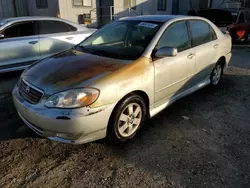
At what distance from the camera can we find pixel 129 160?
2869 millimetres

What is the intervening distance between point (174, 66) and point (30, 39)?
12.7ft

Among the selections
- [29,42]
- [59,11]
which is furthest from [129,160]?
[59,11]

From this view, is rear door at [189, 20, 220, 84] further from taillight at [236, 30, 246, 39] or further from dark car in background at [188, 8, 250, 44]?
taillight at [236, 30, 246, 39]

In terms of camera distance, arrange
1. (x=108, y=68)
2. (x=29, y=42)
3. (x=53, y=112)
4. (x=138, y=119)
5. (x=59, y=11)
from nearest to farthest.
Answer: (x=53, y=112)
(x=108, y=68)
(x=138, y=119)
(x=29, y=42)
(x=59, y=11)

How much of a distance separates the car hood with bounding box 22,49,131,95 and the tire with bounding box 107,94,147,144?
1.47 feet

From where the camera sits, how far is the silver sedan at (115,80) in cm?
266

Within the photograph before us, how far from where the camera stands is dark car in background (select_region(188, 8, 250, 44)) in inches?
383

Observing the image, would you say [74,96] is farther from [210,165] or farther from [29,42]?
[29,42]

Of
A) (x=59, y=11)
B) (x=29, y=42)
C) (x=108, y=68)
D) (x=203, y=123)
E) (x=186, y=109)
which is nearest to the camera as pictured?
(x=108, y=68)

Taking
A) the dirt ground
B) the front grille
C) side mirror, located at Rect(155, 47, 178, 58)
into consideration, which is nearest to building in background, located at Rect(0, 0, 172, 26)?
the dirt ground

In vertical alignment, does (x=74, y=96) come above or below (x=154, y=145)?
above

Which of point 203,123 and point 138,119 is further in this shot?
point 203,123

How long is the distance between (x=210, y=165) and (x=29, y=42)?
4.92 meters

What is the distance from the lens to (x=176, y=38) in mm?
3799
